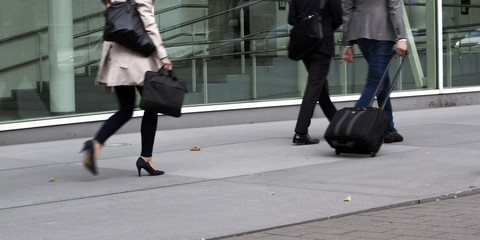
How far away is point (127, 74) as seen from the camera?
23.5 feet

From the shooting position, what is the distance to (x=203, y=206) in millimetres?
6035

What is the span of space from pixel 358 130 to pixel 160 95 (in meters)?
2.00

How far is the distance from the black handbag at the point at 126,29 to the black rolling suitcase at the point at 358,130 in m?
2.03

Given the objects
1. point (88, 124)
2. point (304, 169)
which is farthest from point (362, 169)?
point (88, 124)

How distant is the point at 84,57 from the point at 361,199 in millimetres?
5599

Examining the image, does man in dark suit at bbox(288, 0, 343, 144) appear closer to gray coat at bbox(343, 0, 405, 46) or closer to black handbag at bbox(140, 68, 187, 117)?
gray coat at bbox(343, 0, 405, 46)

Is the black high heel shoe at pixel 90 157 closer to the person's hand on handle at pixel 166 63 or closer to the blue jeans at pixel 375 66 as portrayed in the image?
the person's hand on handle at pixel 166 63

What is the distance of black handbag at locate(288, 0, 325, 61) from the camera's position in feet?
30.0

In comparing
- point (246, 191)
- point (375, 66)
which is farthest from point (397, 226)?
point (375, 66)

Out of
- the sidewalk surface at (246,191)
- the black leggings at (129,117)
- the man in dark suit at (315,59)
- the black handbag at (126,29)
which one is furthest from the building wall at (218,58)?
the black handbag at (126,29)

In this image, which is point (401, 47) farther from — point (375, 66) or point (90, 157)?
point (90, 157)

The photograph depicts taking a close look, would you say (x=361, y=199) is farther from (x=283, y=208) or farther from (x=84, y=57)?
(x=84, y=57)

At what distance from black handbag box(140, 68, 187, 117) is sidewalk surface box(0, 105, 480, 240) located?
59 cm

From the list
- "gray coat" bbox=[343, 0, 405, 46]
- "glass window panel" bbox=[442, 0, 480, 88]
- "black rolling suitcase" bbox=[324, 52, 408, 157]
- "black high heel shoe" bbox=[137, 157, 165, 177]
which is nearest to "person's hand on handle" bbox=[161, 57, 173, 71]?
"black high heel shoe" bbox=[137, 157, 165, 177]
